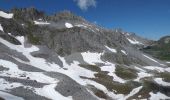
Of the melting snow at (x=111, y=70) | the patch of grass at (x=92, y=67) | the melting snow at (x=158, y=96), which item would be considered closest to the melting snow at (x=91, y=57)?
the melting snow at (x=111, y=70)

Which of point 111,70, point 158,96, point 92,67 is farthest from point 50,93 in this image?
point 111,70

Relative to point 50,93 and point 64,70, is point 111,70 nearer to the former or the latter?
point 64,70

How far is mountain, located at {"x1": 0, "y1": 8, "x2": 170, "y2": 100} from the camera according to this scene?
97869 mm

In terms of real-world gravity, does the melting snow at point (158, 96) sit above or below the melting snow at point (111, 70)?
below

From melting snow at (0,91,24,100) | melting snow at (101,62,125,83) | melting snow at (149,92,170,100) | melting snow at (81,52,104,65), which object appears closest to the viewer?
melting snow at (0,91,24,100)

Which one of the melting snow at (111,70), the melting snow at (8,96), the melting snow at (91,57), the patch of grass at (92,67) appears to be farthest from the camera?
the melting snow at (91,57)

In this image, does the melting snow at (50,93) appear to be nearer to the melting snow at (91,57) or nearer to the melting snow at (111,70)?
the melting snow at (111,70)

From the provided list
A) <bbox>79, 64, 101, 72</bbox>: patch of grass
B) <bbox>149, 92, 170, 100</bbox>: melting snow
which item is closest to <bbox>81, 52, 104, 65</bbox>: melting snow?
<bbox>79, 64, 101, 72</bbox>: patch of grass

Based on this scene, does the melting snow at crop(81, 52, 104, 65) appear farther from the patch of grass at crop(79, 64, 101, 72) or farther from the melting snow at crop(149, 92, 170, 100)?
the melting snow at crop(149, 92, 170, 100)

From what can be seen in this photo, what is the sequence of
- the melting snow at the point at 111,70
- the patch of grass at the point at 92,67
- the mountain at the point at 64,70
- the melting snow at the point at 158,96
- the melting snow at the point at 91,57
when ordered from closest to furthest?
Answer: 1. the mountain at the point at 64,70
2. the melting snow at the point at 158,96
3. the melting snow at the point at 111,70
4. the patch of grass at the point at 92,67
5. the melting snow at the point at 91,57

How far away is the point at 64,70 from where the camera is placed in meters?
138

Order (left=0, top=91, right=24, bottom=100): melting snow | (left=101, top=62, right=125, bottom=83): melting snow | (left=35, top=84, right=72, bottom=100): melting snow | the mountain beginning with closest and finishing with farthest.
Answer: (left=0, top=91, right=24, bottom=100): melting snow < (left=35, top=84, right=72, bottom=100): melting snow < the mountain < (left=101, top=62, right=125, bottom=83): melting snow

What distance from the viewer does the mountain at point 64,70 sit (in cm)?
9787

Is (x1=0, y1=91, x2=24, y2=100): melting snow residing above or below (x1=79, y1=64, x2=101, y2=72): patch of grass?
below
